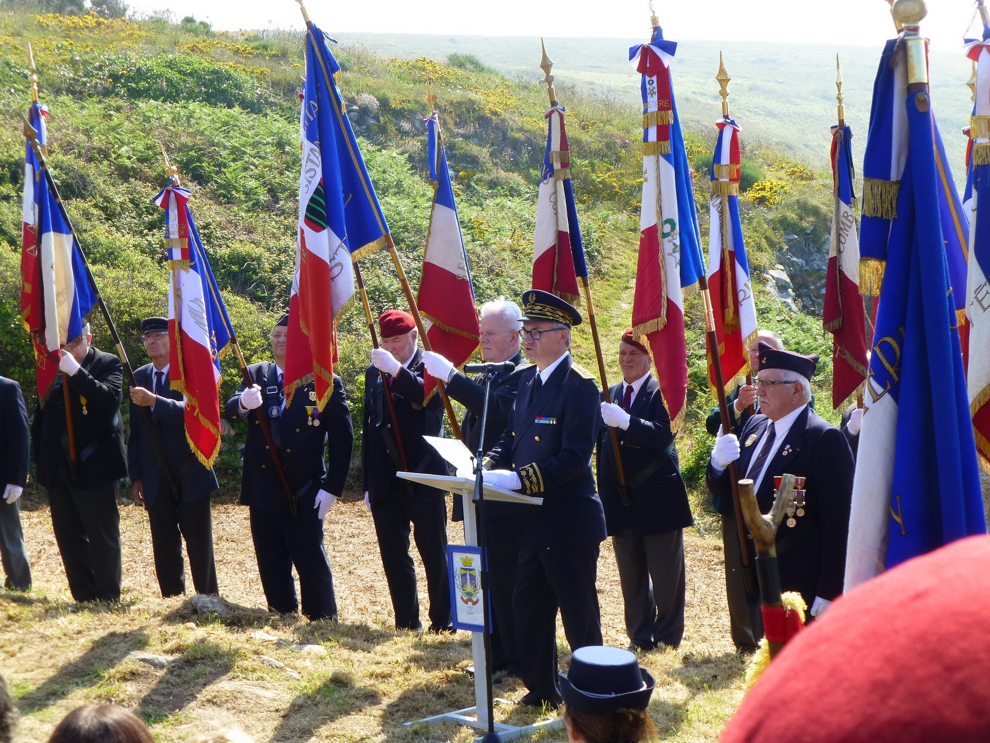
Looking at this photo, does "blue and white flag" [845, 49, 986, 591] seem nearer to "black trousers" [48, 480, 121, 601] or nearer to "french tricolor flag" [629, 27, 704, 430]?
"french tricolor flag" [629, 27, 704, 430]

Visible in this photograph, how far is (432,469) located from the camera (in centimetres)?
630

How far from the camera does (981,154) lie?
3.46 meters

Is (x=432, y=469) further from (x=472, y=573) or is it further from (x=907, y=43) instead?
(x=907, y=43)

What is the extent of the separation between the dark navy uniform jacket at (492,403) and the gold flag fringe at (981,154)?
2433 millimetres

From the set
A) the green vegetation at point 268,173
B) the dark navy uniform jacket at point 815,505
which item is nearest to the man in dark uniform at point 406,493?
the dark navy uniform jacket at point 815,505

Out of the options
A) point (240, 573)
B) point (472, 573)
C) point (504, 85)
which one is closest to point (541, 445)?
point (472, 573)

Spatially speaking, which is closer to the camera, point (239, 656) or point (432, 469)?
point (239, 656)

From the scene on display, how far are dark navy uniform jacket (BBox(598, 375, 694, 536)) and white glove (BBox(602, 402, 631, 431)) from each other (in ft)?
0.62

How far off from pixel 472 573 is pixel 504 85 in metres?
28.7

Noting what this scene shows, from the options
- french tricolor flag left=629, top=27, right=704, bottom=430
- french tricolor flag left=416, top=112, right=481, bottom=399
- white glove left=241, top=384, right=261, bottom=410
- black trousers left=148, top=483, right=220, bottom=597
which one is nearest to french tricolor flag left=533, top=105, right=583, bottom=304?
french tricolor flag left=416, top=112, right=481, bottom=399

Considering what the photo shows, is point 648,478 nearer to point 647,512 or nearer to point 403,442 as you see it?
point 647,512

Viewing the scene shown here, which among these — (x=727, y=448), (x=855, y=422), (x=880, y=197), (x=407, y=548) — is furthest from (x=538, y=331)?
(x=407, y=548)

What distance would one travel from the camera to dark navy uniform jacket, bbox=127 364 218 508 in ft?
21.9

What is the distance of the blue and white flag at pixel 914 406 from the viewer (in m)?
2.61
